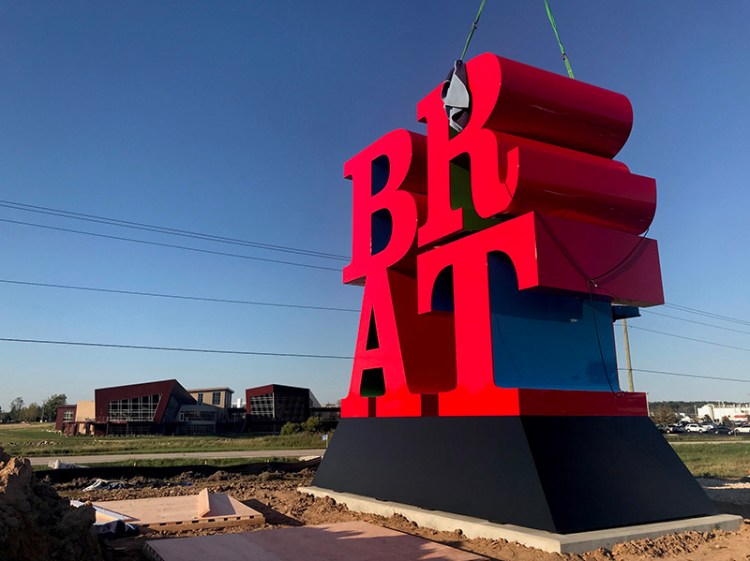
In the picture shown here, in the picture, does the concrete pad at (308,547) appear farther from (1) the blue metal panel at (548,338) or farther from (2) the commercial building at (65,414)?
(2) the commercial building at (65,414)

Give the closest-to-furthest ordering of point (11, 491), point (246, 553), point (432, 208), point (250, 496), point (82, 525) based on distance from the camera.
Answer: point (11, 491) < point (82, 525) < point (246, 553) < point (432, 208) < point (250, 496)

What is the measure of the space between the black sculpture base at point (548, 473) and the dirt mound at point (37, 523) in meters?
6.94

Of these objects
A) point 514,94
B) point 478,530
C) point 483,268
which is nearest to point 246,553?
point 478,530

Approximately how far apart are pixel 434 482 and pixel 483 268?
4883 millimetres

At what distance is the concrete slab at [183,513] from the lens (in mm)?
11448

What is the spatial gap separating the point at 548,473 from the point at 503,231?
16.6 ft

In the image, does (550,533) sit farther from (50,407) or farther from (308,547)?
(50,407)

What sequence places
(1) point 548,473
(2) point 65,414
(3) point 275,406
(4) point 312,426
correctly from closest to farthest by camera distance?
(1) point 548,473 < (4) point 312,426 < (3) point 275,406 < (2) point 65,414

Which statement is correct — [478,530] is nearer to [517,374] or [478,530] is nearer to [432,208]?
[517,374]

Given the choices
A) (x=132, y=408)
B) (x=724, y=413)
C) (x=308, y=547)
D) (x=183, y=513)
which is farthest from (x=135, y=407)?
(x=724, y=413)

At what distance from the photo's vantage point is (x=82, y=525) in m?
7.32

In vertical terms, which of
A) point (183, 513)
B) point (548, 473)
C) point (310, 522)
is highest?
point (548, 473)

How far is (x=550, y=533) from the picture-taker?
938 centimetres

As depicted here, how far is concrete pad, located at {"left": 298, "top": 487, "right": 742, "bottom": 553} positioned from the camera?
907 cm
